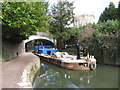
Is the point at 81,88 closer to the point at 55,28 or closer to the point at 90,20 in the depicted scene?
the point at 55,28

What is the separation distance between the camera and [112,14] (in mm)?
21906

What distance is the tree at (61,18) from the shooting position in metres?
23.2

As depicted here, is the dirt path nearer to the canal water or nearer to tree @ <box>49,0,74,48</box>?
the canal water

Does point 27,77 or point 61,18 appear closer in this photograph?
point 27,77

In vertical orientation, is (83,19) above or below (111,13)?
above

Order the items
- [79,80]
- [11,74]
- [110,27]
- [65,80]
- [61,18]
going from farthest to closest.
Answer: [61,18]
[110,27]
[65,80]
[79,80]
[11,74]

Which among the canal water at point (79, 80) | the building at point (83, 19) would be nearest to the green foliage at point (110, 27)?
the canal water at point (79, 80)

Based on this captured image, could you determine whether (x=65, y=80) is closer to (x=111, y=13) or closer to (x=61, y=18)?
(x=61, y=18)

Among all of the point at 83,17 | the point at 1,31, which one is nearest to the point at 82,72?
the point at 1,31

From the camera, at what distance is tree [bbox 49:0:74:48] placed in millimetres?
23219

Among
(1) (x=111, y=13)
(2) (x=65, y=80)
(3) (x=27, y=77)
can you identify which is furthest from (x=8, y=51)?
(1) (x=111, y=13)

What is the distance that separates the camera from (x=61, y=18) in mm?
23438

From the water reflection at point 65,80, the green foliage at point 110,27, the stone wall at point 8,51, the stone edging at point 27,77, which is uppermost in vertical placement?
the green foliage at point 110,27

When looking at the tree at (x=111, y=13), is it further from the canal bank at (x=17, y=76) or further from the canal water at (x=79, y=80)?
the canal bank at (x=17, y=76)
